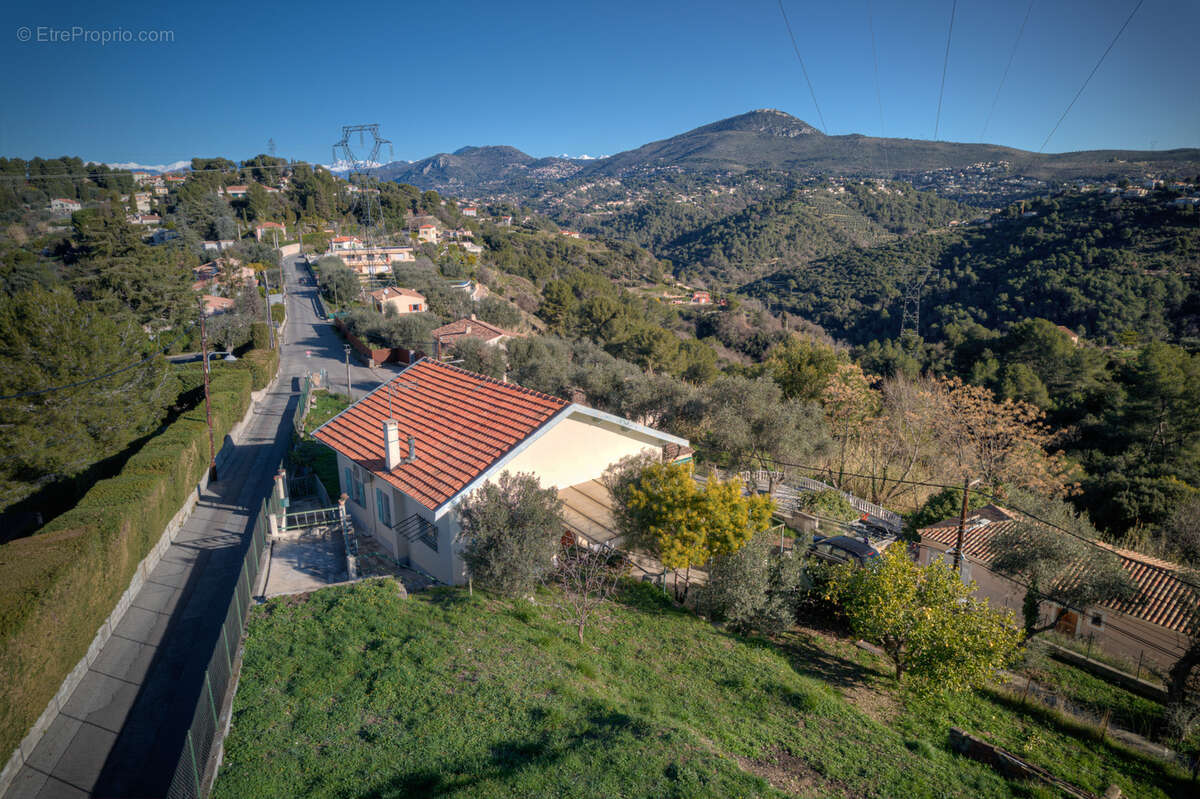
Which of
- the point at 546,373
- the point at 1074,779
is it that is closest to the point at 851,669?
the point at 1074,779

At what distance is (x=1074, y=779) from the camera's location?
990 cm

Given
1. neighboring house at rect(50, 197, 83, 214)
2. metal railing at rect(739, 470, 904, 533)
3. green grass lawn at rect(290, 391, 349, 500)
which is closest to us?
green grass lawn at rect(290, 391, 349, 500)

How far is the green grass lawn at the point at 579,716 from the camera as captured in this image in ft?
23.9

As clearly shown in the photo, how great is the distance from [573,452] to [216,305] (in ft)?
Answer: 179

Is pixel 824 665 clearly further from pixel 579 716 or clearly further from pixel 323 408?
pixel 323 408

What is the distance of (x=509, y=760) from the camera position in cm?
744

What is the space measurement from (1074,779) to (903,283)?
84845mm

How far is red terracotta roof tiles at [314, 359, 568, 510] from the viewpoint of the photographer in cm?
1428

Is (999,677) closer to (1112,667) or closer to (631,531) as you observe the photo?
(1112,667)

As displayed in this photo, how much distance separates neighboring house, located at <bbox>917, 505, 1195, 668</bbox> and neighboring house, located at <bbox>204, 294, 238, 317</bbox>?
59.2 m

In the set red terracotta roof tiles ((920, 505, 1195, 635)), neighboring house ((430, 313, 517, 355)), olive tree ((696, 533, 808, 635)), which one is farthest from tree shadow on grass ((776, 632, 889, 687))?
neighboring house ((430, 313, 517, 355))

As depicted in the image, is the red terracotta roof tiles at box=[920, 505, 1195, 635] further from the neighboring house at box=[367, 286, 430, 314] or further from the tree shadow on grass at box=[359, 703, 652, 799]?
the neighboring house at box=[367, 286, 430, 314]

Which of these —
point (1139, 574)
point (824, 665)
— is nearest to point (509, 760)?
point (824, 665)

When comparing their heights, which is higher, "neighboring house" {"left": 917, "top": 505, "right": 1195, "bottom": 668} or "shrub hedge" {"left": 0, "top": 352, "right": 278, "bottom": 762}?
"shrub hedge" {"left": 0, "top": 352, "right": 278, "bottom": 762}
